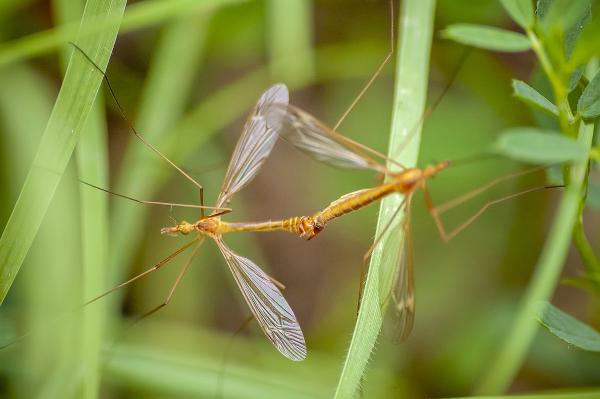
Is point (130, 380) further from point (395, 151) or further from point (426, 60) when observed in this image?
point (426, 60)

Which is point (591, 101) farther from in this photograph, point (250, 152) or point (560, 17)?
point (250, 152)

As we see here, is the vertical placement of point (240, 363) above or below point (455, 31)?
below

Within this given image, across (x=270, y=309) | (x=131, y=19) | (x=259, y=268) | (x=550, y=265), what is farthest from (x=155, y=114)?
(x=550, y=265)

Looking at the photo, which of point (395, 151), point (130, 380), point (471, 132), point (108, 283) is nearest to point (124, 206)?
point (108, 283)

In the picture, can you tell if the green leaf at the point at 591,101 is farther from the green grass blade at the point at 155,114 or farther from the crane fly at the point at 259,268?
the green grass blade at the point at 155,114

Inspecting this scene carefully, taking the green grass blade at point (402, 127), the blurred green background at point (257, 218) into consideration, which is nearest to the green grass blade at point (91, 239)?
the blurred green background at point (257, 218)

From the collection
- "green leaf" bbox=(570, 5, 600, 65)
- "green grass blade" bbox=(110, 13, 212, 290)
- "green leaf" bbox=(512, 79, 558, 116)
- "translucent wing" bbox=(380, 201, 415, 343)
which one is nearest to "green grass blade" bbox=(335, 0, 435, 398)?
"translucent wing" bbox=(380, 201, 415, 343)

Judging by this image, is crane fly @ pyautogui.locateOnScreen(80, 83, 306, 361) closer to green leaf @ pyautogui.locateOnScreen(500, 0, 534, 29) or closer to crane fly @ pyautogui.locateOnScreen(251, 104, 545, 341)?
crane fly @ pyautogui.locateOnScreen(251, 104, 545, 341)
